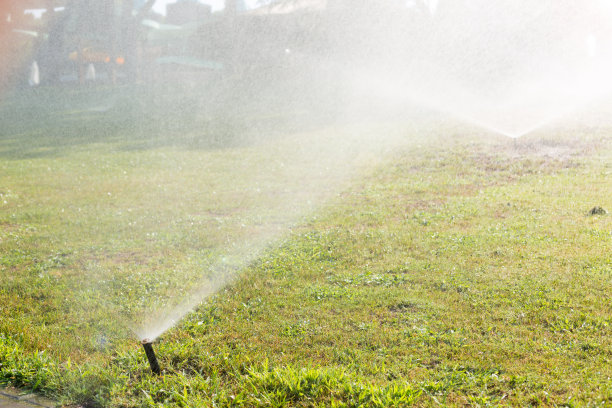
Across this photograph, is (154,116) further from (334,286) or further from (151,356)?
(151,356)

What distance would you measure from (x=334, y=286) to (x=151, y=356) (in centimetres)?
196

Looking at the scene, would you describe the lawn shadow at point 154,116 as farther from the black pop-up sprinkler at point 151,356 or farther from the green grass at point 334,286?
the black pop-up sprinkler at point 151,356

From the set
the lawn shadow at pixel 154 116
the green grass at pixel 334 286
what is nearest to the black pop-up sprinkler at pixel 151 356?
the green grass at pixel 334 286

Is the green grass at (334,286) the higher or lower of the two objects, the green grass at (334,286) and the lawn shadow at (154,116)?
the lower

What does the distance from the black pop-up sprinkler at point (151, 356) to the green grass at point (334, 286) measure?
0.06 metres

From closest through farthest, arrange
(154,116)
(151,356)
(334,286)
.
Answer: (151,356), (334,286), (154,116)

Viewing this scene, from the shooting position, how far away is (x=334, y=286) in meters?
4.95

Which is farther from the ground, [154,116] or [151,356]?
[154,116]

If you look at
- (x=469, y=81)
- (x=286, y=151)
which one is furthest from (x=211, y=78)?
(x=286, y=151)

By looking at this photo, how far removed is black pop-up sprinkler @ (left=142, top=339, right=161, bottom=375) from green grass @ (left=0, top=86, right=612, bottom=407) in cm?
6

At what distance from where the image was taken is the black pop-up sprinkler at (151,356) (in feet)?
11.2

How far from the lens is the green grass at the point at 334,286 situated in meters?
3.45

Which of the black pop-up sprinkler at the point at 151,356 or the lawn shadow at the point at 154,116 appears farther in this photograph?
the lawn shadow at the point at 154,116

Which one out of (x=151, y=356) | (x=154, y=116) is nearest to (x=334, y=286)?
(x=151, y=356)
